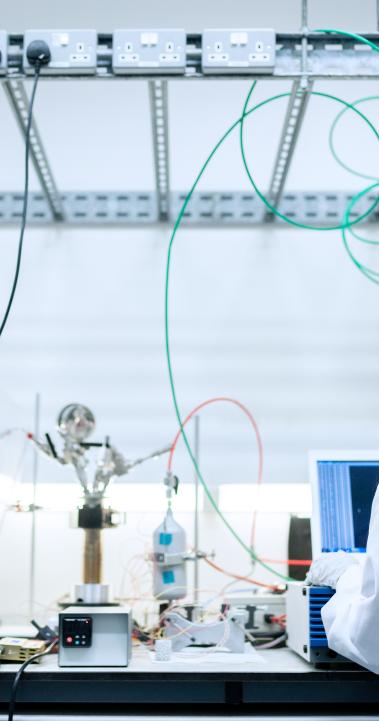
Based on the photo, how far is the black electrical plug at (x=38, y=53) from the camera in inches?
68.9

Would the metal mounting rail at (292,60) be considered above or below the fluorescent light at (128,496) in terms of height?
above

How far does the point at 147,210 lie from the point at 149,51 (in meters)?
0.99

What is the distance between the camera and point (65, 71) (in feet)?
5.82

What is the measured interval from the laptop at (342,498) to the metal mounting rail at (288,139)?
0.84m

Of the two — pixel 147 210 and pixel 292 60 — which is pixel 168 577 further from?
pixel 147 210

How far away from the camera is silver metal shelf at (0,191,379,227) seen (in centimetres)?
272

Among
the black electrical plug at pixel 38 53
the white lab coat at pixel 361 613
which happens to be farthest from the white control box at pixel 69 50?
the white lab coat at pixel 361 613

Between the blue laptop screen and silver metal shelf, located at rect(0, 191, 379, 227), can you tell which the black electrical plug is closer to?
silver metal shelf, located at rect(0, 191, 379, 227)

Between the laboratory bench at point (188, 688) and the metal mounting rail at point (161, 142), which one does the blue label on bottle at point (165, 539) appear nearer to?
the laboratory bench at point (188, 688)

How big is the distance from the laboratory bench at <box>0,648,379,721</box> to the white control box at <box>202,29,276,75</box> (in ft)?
4.04

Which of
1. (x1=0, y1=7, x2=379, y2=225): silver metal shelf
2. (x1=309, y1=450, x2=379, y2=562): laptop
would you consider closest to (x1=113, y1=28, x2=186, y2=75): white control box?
(x1=0, y1=7, x2=379, y2=225): silver metal shelf

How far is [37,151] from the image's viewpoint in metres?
2.49

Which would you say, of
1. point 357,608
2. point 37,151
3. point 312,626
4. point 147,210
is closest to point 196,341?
point 147,210

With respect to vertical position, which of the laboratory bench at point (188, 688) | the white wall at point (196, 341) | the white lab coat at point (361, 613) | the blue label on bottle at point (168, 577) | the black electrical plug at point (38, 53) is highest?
the black electrical plug at point (38, 53)
